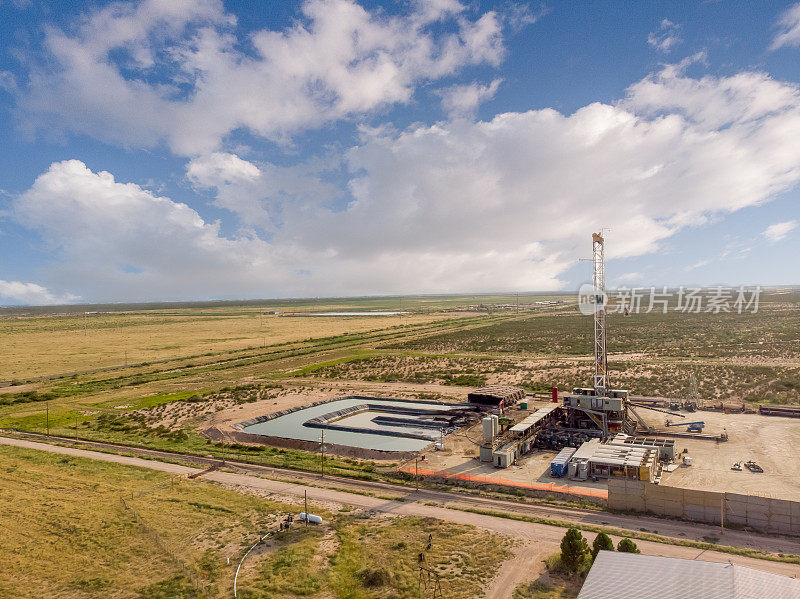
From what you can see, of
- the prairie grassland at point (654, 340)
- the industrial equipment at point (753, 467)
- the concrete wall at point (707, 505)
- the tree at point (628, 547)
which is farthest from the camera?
the prairie grassland at point (654, 340)

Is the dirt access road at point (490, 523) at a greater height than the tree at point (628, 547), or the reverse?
the tree at point (628, 547)

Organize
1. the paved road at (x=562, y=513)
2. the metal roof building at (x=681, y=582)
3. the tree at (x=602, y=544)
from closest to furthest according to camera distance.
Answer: the metal roof building at (x=681, y=582), the tree at (x=602, y=544), the paved road at (x=562, y=513)

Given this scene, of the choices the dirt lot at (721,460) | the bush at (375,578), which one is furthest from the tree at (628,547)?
the dirt lot at (721,460)

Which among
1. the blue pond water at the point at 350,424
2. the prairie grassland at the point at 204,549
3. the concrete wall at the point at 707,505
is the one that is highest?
the concrete wall at the point at 707,505

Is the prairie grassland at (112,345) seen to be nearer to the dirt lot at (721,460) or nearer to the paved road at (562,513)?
the paved road at (562,513)

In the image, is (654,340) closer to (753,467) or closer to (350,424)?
(753,467)

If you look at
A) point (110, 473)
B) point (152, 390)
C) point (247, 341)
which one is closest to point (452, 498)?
point (110, 473)

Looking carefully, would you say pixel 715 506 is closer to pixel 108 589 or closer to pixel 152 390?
pixel 108 589
